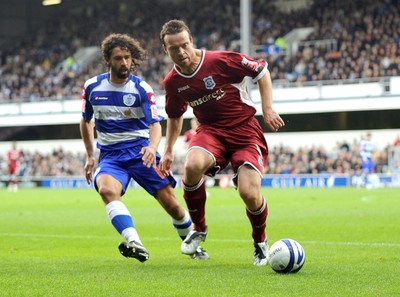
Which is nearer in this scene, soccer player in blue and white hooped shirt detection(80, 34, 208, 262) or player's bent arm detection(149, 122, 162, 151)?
player's bent arm detection(149, 122, 162, 151)

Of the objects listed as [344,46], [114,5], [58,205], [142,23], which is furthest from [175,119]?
[114,5]

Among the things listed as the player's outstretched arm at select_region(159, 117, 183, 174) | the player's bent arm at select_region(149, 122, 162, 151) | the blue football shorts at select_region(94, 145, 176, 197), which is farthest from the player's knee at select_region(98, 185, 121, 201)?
the player's outstretched arm at select_region(159, 117, 183, 174)

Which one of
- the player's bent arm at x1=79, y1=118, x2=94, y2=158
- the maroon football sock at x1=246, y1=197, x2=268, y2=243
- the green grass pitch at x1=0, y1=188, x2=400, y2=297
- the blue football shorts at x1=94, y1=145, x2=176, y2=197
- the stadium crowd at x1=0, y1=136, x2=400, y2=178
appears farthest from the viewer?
the stadium crowd at x1=0, y1=136, x2=400, y2=178

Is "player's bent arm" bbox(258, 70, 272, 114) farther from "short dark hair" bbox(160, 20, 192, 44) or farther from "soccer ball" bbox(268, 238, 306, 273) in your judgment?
"soccer ball" bbox(268, 238, 306, 273)

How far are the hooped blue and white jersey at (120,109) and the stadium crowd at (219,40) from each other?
26.7 m

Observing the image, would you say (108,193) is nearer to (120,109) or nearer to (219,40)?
(120,109)

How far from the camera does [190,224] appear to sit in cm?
878

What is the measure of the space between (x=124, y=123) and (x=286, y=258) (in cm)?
236

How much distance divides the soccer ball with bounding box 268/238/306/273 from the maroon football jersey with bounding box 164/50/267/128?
1.55 m

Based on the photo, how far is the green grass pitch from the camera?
6.20 metres

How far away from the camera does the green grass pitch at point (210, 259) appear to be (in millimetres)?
6195

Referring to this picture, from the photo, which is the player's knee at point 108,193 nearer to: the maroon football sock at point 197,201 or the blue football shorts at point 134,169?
the blue football shorts at point 134,169

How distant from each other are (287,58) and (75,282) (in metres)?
32.3

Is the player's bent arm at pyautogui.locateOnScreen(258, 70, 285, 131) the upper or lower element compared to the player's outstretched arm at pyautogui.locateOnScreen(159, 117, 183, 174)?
upper
